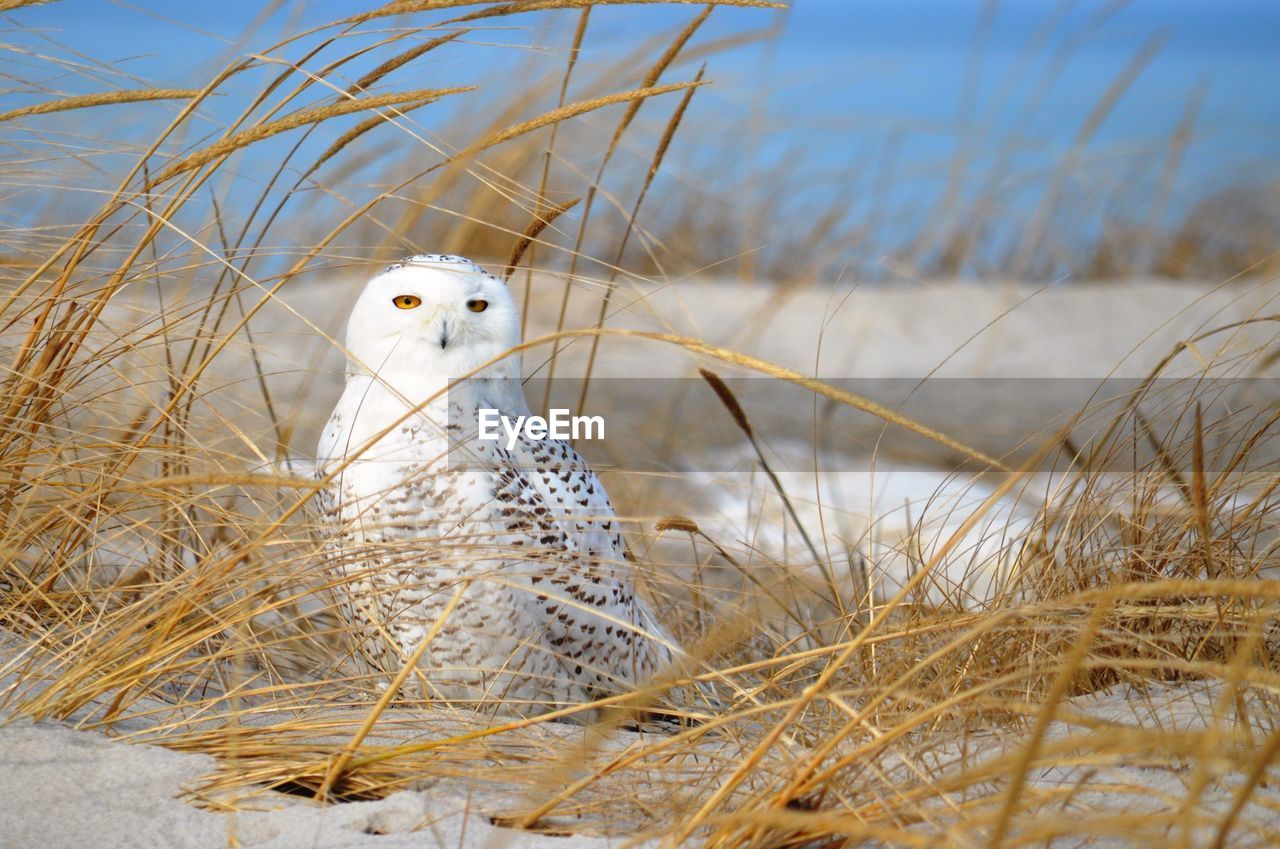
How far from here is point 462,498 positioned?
5.48 feet

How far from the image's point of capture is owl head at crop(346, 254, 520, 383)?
1718mm

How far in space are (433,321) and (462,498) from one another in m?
0.26

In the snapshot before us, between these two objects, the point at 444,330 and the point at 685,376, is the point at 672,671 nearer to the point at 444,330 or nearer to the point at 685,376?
the point at 444,330

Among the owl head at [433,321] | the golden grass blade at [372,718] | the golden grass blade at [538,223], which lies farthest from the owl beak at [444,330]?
the golden grass blade at [372,718]

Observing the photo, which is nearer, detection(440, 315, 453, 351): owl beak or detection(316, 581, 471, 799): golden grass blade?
detection(316, 581, 471, 799): golden grass blade

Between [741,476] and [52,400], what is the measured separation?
2.50 meters

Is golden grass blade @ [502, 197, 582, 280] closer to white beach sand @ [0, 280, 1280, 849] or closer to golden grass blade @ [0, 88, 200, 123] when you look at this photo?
white beach sand @ [0, 280, 1280, 849]

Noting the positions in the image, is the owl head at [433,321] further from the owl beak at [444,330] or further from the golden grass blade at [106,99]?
the golden grass blade at [106,99]

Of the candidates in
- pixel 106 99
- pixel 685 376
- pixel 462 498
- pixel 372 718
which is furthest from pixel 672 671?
pixel 685 376

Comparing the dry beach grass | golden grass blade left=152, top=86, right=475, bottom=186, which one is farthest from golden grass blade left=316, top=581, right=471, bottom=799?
golden grass blade left=152, top=86, right=475, bottom=186

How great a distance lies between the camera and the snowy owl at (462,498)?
165 cm

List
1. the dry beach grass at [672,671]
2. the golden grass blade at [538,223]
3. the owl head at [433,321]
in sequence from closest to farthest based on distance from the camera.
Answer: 1. the dry beach grass at [672,671]
2. the golden grass blade at [538,223]
3. the owl head at [433,321]

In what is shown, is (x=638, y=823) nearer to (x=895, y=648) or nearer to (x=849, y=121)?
(x=895, y=648)

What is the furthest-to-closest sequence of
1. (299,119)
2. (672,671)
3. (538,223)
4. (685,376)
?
(685,376) < (538,223) < (299,119) < (672,671)
